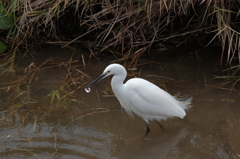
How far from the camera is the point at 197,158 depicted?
119 inches

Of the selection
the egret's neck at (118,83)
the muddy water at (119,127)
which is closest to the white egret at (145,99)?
the egret's neck at (118,83)

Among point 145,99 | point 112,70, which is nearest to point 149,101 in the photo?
Answer: point 145,99

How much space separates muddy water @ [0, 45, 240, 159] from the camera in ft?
10.1

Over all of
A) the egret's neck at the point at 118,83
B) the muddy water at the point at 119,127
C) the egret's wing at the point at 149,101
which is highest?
the egret's neck at the point at 118,83

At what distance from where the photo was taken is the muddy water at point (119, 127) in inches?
122

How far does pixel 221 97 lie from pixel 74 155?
1.53 meters

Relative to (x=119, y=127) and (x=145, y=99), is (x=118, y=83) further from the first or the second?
(x=119, y=127)

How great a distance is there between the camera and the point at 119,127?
344 centimetres

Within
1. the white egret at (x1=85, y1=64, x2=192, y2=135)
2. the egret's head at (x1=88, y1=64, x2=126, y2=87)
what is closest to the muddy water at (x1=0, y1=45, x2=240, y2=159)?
the white egret at (x1=85, y1=64, x2=192, y2=135)

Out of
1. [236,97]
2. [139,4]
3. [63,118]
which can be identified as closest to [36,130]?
[63,118]

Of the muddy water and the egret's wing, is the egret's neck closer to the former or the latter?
the egret's wing

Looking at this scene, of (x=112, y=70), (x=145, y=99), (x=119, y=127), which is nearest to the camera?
(x=112, y=70)

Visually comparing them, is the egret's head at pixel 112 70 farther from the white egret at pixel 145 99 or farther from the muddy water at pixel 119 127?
the muddy water at pixel 119 127

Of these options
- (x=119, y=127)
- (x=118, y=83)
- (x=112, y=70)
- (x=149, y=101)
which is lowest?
(x=119, y=127)
